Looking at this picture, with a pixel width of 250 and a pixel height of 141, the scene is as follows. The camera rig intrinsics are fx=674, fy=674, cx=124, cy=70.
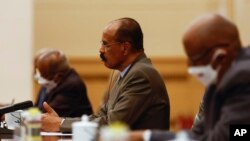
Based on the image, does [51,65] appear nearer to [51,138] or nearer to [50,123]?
[50,123]

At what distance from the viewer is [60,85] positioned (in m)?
5.84

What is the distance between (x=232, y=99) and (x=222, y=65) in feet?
0.47

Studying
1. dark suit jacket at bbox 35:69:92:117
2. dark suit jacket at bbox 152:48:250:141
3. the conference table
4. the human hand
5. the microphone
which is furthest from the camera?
dark suit jacket at bbox 35:69:92:117

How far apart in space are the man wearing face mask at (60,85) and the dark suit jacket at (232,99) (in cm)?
284

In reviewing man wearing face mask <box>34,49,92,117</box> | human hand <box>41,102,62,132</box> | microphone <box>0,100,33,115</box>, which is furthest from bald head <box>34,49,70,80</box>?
microphone <box>0,100,33,115</box>

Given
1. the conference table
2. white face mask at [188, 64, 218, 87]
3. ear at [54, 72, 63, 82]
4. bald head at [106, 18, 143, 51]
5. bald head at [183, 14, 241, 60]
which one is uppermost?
bald head at [106, 18, 143, 51]

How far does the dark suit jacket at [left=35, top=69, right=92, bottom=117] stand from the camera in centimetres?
561

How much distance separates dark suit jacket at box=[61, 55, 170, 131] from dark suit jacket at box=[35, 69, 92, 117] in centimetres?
167

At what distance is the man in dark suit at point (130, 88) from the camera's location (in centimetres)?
375

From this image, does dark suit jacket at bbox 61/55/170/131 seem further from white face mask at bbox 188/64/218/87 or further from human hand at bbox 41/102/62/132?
white face mask at bbox 188/64/218/87

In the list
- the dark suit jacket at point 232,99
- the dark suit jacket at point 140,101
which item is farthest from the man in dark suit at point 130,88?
the dark suit jacket at point 232,99

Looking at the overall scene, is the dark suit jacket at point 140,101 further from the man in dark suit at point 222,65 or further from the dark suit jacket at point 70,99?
the dark suit jacket at point 70,99

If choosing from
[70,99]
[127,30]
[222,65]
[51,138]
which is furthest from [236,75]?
[70,99]

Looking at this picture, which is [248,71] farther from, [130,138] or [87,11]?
[87,11]
